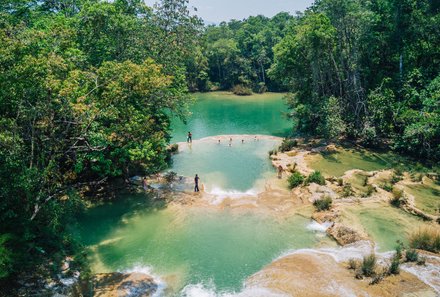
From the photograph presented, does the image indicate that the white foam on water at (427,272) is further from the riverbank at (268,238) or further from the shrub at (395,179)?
the shrub at (395,179)

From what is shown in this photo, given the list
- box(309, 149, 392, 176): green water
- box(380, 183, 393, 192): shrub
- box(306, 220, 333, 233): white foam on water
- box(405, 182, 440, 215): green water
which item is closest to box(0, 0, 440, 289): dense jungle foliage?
box(309, 149, 392, 176): green water

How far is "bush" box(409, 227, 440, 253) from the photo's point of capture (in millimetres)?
17156

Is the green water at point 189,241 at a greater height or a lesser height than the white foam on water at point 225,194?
lesser

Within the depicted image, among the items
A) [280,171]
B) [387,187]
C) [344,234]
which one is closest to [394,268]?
[344,234]

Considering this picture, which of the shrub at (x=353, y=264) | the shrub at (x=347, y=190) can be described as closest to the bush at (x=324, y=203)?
the shrub at (x=347, y=190)

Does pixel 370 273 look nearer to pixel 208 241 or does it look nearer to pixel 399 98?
pixel 208 241

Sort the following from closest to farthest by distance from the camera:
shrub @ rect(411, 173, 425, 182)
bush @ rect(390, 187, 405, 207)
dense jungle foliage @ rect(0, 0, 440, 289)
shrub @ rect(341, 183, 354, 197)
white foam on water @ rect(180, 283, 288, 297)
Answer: dense jungle foliage @ rect(0, 0, 440, 289) → white foam on water @ rect(180, 283, 288, 297) → bush @ rect(390, 187, 405, 207) → shrub @ rect(341, 183, 354, 197) → shrub @ rect(411, 173, 425, 182)

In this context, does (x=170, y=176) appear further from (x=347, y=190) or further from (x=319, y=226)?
(x=347, y=190)

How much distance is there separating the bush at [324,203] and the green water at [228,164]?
5409mm

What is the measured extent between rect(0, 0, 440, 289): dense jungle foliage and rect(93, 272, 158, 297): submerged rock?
2128 millimetres

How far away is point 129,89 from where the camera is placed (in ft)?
61.6

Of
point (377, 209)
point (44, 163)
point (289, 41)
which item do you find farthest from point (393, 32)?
point (44, 163)

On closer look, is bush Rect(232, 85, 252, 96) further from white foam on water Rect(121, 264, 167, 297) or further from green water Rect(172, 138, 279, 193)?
white foam on water Rect(121, 264, 167, 297)

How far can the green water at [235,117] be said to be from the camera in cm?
4550
